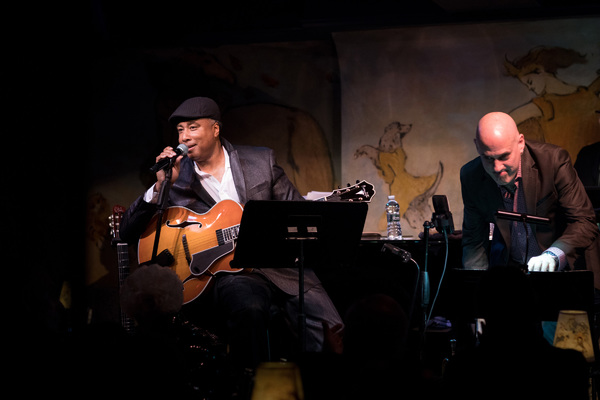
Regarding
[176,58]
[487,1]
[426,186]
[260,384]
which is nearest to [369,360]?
[260,384]

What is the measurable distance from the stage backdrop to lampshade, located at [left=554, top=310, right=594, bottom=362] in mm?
3754

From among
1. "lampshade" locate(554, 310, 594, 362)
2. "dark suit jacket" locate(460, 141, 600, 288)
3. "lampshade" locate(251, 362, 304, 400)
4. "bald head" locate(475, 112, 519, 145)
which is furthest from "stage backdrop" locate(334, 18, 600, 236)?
"lampshade" locate(251, 362, 304, 400)

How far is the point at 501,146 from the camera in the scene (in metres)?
3.97

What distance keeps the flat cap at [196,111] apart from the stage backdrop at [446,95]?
1.93 metres

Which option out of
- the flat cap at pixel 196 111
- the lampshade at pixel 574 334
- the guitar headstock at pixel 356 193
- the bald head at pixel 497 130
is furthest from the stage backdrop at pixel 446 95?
the lampshade at pixel 574 334

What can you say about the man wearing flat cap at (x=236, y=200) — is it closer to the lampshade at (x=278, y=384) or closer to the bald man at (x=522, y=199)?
the bald man at (x=522, y=199)

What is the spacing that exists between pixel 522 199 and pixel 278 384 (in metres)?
2.84

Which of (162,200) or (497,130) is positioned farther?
(162,200)

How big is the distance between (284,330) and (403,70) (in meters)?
3.24

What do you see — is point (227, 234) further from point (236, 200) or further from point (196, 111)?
point (196, 111)

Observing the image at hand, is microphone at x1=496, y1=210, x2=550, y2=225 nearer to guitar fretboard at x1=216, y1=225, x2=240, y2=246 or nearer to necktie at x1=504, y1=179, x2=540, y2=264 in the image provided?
necktie at x1=504, y1=179, x2=540, y2=264

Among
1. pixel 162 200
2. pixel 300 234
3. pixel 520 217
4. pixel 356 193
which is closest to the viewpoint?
pixel 520 217

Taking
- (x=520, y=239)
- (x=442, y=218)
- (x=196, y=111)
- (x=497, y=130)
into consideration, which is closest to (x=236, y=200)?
(x=196, y=111)

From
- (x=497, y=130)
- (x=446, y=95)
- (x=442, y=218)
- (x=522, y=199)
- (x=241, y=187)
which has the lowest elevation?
(x=442, y=218)
